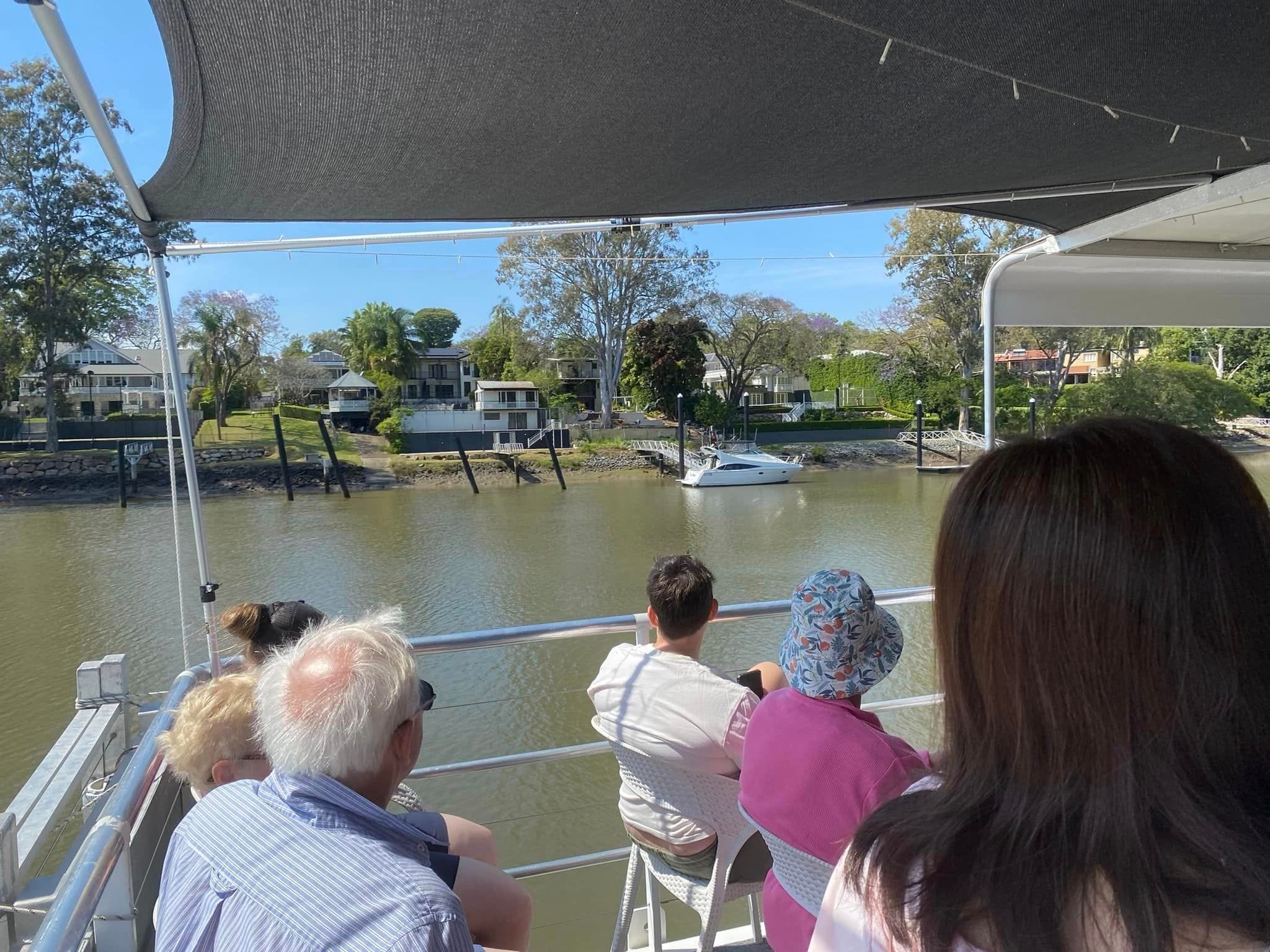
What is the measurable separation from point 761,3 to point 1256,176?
1.40 metres

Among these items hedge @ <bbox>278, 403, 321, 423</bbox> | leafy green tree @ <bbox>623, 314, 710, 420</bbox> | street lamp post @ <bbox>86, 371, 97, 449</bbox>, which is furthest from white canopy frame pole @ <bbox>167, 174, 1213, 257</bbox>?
hedge @ <bbox>278, 403, 321, 423</bbox>

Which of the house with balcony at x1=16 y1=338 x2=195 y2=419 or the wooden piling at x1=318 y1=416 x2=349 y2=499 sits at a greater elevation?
the house with balcony at x1=16 y1=338 x2=195 y2=419

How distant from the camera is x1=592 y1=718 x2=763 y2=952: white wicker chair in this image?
4.74 ft

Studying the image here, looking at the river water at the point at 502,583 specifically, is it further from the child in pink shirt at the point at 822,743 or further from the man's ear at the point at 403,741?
the man's ear at the point at 403,741

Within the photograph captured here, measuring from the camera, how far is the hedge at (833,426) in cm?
3656

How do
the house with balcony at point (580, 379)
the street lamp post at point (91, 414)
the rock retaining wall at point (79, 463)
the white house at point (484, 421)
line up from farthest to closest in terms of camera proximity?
1. the house with balcony at point (580, 379)
2. the white house at point (484, 421)
3. the street lamp post at point (91, 414)
4. the rock retaining wall at point (79, 463)

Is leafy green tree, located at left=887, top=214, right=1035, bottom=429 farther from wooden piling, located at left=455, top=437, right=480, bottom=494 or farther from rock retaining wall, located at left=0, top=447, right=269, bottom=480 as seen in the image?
rock retaining wall, located at left=0, top=447, right=269, bottom=480

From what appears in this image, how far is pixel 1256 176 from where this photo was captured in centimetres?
200


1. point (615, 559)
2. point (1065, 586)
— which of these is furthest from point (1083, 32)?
point (615, 559)

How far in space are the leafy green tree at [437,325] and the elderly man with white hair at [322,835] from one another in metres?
61.2

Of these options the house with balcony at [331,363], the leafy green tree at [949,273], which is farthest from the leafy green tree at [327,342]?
the leafy green tree at [949,273]

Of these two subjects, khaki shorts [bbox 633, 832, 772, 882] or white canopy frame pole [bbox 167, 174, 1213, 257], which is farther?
white canopy frame pole [bbox 167, 174, 1213, 257]

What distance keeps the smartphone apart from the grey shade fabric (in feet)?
3.56

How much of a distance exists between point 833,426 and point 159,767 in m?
36.7
